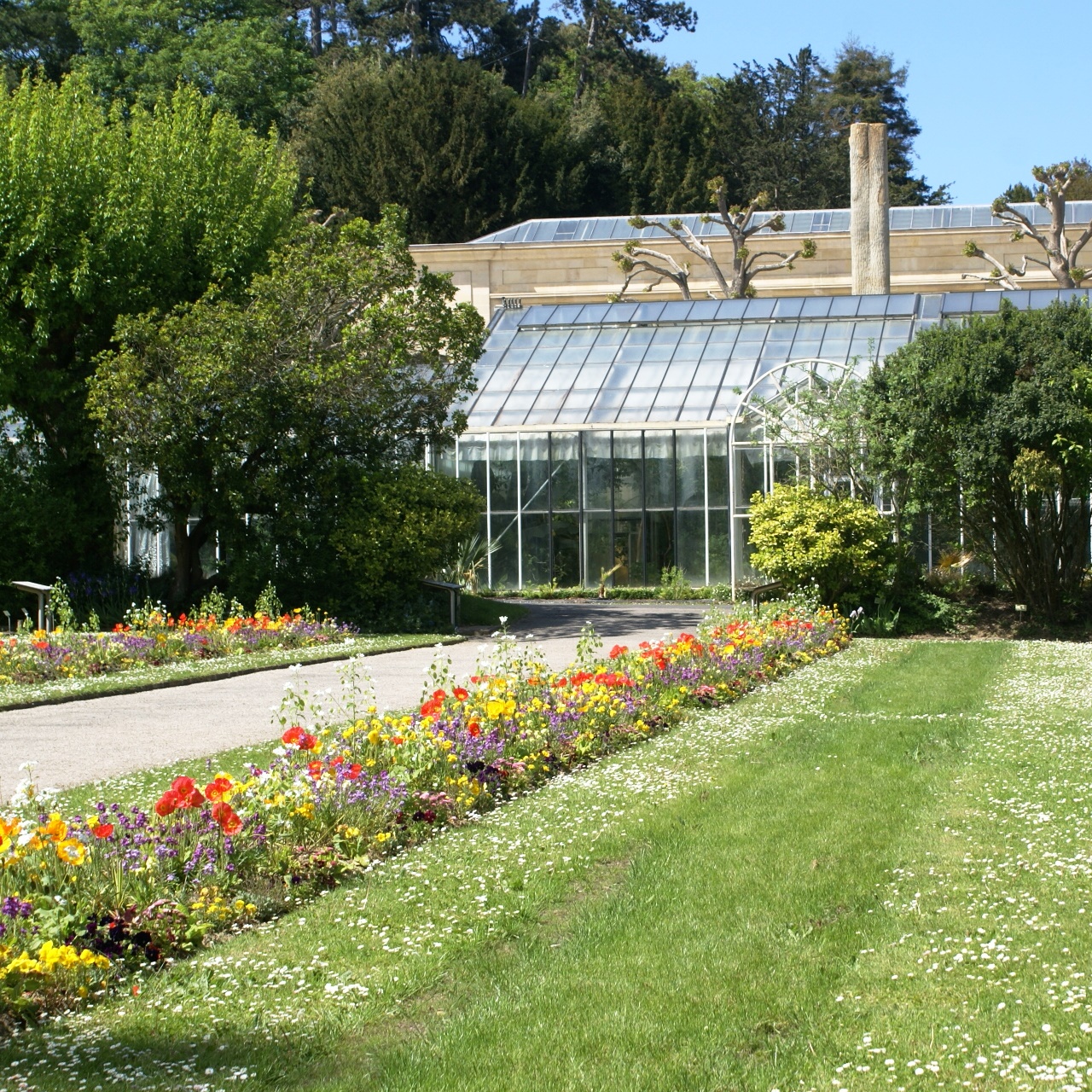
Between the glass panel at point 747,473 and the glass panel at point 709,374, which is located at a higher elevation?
the glass panel at point 709,374

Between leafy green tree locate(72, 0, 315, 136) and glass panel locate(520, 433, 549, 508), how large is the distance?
2505 cm

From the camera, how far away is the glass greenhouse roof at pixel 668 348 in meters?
26.7

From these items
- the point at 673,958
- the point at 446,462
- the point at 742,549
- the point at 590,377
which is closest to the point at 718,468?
the point at 742,549

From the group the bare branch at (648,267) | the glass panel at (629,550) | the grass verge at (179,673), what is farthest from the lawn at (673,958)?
the bare branch at (648,267)

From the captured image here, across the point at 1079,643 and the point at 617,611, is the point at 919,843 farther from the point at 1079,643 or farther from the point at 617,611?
the point at 617,611

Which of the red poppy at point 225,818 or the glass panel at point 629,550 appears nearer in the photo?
the red poppy at point 225,818

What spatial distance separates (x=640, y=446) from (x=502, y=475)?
269 cm

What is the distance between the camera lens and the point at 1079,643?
1728cm

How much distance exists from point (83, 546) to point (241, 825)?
16.4m

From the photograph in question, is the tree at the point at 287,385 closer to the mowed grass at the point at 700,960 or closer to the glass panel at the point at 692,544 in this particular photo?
the glass panel at the point at 692,544

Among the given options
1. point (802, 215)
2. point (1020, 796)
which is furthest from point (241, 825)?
point (802, 215)

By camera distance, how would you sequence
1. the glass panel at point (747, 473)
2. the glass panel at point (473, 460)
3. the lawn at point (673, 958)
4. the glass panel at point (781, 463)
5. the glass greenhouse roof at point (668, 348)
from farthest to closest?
the glass greenhouse roof at point (668, 348)
the glass panel at point (473, 460)
the glass panel at point (747, 473)
the glass panel at point (781, 463)
the lawn at point (673, 958)

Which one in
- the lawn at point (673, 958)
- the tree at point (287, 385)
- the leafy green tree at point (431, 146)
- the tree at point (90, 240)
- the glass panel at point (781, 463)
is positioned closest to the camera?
the lawn at point (673, 958)

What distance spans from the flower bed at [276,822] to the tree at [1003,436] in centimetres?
936
